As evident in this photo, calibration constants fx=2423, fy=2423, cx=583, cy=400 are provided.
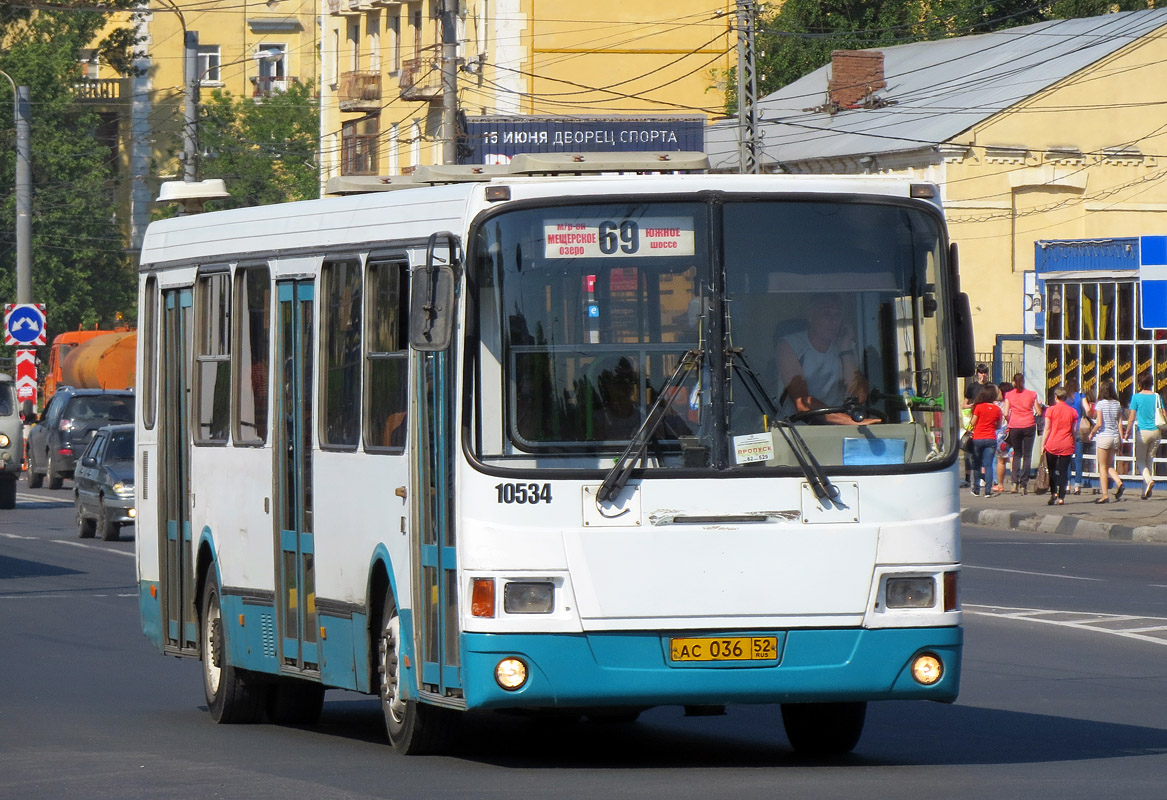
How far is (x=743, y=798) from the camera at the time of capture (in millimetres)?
8719

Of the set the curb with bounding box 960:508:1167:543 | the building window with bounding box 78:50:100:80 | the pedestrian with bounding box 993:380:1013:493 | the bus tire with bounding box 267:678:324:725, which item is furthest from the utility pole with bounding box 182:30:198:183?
the building window with bounding box 78:50:100:80

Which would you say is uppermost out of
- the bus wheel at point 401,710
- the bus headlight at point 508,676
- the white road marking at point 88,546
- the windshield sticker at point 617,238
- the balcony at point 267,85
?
the balcony at point 267,85

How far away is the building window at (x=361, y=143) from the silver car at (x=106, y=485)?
1465 inches

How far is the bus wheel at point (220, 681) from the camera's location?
12.0 meters

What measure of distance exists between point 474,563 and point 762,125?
47.3 metres

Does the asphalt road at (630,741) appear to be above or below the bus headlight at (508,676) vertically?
below

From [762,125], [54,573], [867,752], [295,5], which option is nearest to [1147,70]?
[762,125]

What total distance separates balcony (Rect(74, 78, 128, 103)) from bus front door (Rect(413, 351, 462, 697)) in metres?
77.9

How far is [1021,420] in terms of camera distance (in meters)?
33.6

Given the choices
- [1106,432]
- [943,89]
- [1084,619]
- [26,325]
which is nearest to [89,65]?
[943,89]

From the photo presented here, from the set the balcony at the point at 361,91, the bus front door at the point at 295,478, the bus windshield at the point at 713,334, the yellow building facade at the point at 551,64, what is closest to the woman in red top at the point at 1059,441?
the bus front door at the point at 295,478

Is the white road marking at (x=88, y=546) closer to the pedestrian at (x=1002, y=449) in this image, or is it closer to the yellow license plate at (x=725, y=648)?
the pedestrian at (x=1002, y=449)

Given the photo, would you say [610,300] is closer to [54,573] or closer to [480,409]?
[480,409]

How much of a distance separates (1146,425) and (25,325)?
820 inches
